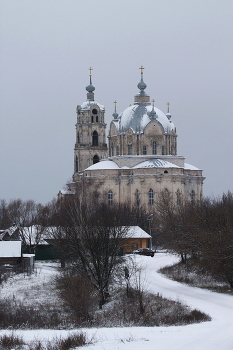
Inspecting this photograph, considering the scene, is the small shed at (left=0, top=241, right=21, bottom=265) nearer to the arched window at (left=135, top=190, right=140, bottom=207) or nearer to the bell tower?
the arched window at (left=135, top=190, right=140, bottom=207)

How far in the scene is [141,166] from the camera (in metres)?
79.6

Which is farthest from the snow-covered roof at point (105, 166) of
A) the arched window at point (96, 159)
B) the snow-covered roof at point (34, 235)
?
the snow-covered roof at point (34, 235)

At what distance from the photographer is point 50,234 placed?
4831 cm

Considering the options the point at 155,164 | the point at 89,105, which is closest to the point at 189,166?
the point at 155,164

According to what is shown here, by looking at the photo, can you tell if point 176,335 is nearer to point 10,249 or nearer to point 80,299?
point 80,299

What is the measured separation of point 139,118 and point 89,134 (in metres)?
11.4

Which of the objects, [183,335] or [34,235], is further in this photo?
[34,235]

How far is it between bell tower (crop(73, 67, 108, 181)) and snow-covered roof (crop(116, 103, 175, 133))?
852 cm

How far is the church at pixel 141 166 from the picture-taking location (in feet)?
257

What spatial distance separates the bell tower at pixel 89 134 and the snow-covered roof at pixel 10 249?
48.1m

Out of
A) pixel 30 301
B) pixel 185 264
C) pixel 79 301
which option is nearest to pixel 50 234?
pixel 185 264

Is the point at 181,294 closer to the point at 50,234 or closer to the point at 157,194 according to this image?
the point at 50,234

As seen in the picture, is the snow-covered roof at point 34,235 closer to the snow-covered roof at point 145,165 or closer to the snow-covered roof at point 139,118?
the snow-covered roof at point 145,165

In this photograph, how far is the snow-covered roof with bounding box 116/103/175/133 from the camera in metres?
82.1
